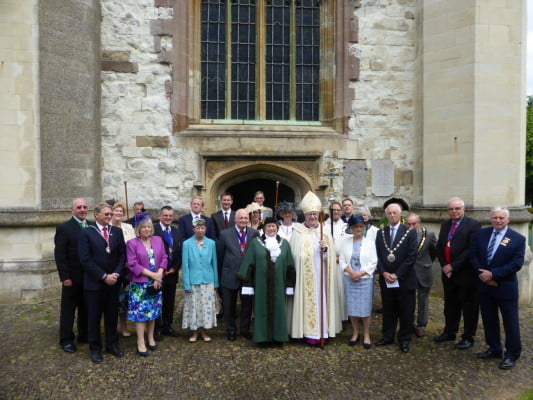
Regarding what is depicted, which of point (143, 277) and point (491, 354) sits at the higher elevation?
point (143, 277)

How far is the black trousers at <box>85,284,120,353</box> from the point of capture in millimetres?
5039

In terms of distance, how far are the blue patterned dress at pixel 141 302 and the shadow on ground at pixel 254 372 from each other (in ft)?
1.43

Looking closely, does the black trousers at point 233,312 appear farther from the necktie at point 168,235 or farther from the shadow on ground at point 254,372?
the necktie at point 168,235

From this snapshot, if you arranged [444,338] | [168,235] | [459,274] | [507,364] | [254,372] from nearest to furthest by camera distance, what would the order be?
1. [254,372]
2. [507,364]
3. [459,274]
4. [444,338]
5. [168,235]

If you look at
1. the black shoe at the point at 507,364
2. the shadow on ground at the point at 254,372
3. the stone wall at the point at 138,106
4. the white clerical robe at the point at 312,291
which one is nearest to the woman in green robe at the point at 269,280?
the white clerical robe at the point at 312,291

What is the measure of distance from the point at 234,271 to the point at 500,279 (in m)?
2.98

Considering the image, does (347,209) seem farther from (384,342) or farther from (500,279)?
(500,279)

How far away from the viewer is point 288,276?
18.4 ft

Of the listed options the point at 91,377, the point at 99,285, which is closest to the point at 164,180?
the point at 99,285

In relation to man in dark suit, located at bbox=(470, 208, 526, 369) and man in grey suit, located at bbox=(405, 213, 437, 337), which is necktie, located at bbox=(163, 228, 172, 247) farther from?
man in dark suit, located at bbox=(470, 208, 526, 369)

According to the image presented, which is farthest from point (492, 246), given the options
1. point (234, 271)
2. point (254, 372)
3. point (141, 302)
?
point (141, 302)

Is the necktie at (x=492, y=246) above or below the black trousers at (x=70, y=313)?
above

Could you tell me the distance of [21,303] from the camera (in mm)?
7367

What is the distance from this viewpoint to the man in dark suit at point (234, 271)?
584cm
